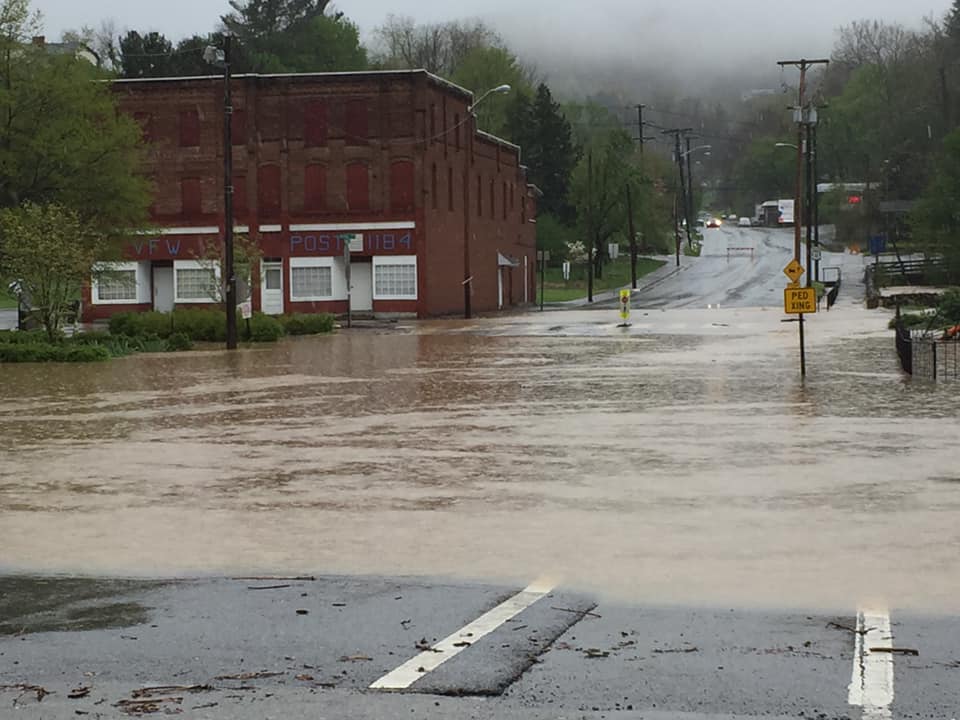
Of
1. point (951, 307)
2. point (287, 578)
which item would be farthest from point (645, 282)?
point (287, 578)

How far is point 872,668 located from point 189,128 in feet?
215

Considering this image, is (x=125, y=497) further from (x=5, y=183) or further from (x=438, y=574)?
(x=5, y=183)

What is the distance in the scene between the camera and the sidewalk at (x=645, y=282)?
86.3 metres

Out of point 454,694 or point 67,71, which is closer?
point 454,694

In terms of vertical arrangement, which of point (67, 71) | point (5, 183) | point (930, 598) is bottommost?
point (930, 598)

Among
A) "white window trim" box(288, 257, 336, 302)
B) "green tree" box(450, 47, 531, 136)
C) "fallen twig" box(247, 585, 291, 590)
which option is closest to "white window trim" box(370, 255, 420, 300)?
"white window trim" box(288, 257, 336, 302)

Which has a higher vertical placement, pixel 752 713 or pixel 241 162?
pixel 241 162

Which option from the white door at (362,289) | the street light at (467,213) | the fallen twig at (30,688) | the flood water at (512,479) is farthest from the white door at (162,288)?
the fallen twig at (30,688)

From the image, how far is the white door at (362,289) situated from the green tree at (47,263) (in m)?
31.1

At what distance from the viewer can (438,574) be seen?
10078 mm

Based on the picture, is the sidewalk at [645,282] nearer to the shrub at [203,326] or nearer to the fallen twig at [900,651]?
the shrub at [203,326]

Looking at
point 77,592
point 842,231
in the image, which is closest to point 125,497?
point 77,592

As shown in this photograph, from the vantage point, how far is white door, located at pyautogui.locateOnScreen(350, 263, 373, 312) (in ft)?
227

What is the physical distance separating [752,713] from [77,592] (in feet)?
15.6
